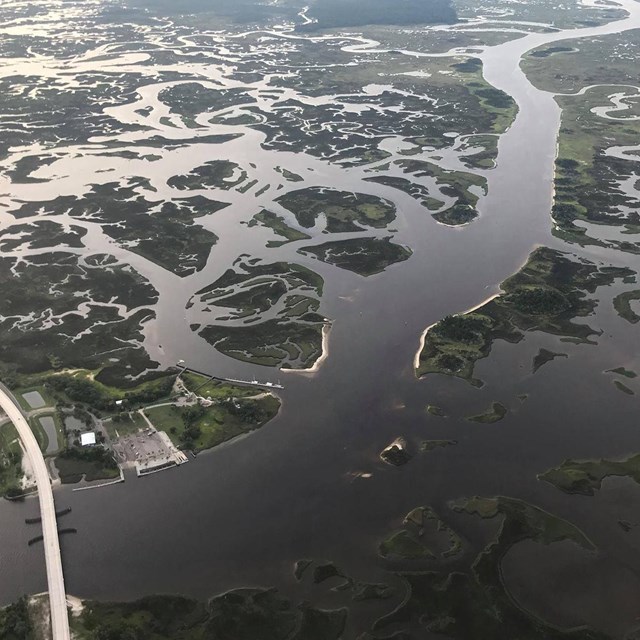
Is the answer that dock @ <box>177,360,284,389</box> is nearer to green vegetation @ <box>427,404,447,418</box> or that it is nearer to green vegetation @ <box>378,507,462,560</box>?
green vegetation @ <box>427,404,447,418</box>

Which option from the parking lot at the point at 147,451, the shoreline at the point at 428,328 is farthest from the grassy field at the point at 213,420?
the shoreline at the point at 428,328

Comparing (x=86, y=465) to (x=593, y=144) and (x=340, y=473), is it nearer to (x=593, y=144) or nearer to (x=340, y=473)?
(x=340, y=473)

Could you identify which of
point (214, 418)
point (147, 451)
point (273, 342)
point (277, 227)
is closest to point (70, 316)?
point (273, 342)

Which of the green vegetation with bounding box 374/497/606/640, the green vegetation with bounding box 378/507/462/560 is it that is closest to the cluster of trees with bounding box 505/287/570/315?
the green vegetation with bounding box 374/497/606/640

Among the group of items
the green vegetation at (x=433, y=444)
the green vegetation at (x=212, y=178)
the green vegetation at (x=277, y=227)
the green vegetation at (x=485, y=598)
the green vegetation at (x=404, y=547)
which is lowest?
the green vegetation at (x=485, y=598)

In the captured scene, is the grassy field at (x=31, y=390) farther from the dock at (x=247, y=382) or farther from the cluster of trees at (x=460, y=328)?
the cluster of trees at (x=460, y=328)

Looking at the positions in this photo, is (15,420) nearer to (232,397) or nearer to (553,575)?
(232,397)
